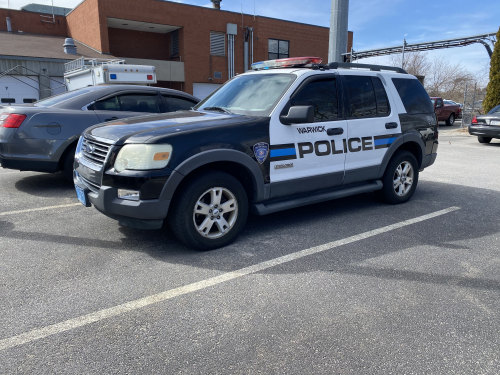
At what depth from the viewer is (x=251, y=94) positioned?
4.81 meters

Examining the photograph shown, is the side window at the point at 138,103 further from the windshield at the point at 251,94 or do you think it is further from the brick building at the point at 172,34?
the brick building at the point at 172,34

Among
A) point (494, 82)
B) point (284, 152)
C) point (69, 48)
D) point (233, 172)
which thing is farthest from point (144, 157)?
point (69, 48)

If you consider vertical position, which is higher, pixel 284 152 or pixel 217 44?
pixel 217 44

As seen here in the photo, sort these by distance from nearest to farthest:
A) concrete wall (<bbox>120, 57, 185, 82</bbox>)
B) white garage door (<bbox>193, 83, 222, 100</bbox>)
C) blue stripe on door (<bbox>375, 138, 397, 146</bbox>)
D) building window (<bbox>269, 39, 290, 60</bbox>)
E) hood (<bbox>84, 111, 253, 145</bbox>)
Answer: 1. hood (<bbox>84, 111, 253, 145</bbox>)
2. blue stripe on door (<bbox>375, 138, 397, 146</bbox>)
3. concrete wall (<bbox>120, 57, 185, 82</bbox>)
4. white garage door (<bbox>193, 83, 222, 100</bbox>)
5. building window (<bbox>269, 39, 290, 60</bbox>)

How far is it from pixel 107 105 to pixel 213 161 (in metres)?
A: 3.43

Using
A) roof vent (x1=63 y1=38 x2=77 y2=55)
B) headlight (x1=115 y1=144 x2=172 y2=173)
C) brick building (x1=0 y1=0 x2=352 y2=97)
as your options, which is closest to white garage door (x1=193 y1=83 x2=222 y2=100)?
brick building (x1=0 y1=0 x2=352 y2=97)

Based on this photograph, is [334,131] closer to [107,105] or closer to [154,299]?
[154,299]

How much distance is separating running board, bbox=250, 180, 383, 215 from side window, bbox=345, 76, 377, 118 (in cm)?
92

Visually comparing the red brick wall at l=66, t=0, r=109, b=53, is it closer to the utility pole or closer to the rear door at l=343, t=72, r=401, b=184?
the utility pole

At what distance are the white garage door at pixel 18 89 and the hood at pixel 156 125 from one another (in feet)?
55.4

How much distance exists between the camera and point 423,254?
4059 millimetres

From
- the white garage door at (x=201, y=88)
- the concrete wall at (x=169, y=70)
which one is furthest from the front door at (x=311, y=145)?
the white garage door at (x=201, y=88)

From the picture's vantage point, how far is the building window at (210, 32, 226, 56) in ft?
Answer: 86.8

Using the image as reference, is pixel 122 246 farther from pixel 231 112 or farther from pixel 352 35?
pixel 352 35
